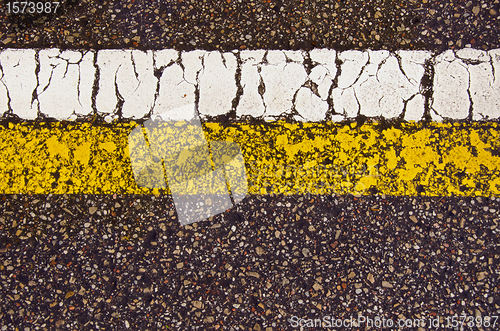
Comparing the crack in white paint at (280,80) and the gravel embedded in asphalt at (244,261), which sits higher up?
the crack in white paint at (280,80)

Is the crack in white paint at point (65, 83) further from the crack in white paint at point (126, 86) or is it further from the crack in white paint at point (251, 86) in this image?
the crack in white paint at point (251, 86)

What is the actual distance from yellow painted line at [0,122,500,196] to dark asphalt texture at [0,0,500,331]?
0.26ft

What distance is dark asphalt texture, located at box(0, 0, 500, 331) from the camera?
1.61 meters

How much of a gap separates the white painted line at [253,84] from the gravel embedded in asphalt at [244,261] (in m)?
0.57

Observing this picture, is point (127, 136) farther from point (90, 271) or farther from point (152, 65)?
point (90, 271)

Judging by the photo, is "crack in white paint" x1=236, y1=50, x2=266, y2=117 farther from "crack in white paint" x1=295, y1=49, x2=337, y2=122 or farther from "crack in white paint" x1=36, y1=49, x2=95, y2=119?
"crack in white paint" x1=36, y1=49, x2=95, y2=119

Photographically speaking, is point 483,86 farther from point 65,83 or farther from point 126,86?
point 65,83

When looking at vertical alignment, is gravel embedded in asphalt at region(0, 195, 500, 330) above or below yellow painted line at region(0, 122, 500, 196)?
below

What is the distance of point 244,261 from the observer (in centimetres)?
164

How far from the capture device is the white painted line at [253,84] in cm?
170

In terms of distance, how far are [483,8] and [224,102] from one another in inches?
71.7

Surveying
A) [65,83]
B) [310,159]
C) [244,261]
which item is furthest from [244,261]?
[65,83]

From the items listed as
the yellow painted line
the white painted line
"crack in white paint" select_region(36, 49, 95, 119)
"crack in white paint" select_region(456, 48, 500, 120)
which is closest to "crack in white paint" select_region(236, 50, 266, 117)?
the white painted line

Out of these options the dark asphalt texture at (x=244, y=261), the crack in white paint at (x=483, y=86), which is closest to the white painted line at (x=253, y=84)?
the crack in white paint at (x=483, y=86)
